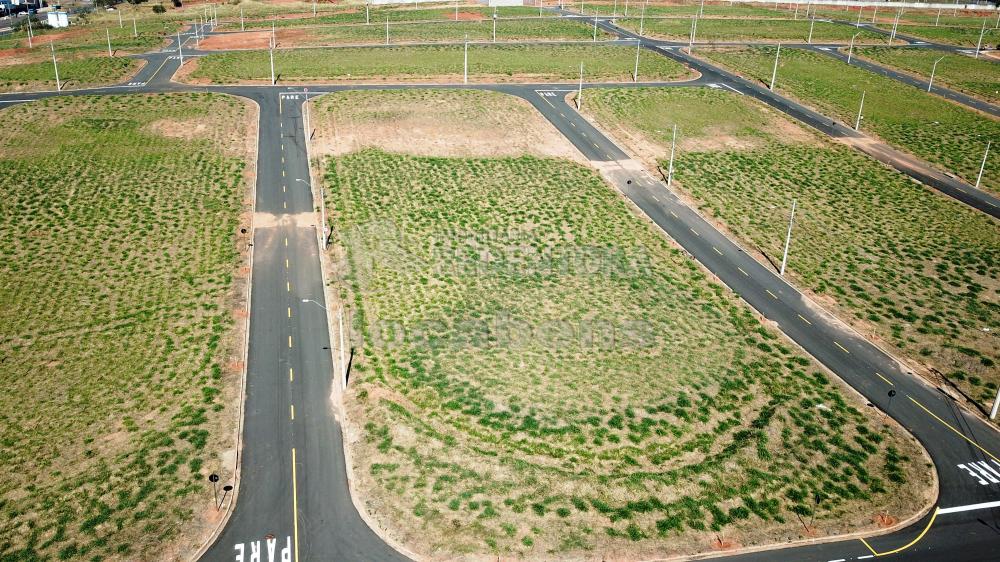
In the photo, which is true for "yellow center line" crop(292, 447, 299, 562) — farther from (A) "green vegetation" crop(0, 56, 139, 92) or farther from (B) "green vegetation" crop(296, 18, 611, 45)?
(B) "green vegetation" crop(296, 18, 611, 45)

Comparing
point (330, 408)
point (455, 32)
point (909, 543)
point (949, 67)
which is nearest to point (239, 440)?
point (330, 408)

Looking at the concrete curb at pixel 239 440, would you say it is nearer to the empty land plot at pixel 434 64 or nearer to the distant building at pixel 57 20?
the empty land plot at pixel 434 64

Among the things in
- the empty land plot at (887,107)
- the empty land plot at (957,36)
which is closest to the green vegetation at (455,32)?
the empty land plot at (887,107)

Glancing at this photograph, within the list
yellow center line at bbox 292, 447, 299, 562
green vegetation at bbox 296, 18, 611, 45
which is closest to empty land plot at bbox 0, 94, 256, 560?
yellow center line at bbox 292, 447, 299, 562

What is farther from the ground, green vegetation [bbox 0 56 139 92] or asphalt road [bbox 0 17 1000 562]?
green vegetation [bbox 0 56 139 92]

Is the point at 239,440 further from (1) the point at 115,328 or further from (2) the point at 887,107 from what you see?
(2) the point at 887,107

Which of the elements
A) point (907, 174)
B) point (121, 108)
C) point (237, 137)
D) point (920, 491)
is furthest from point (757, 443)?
point (121, 108)
